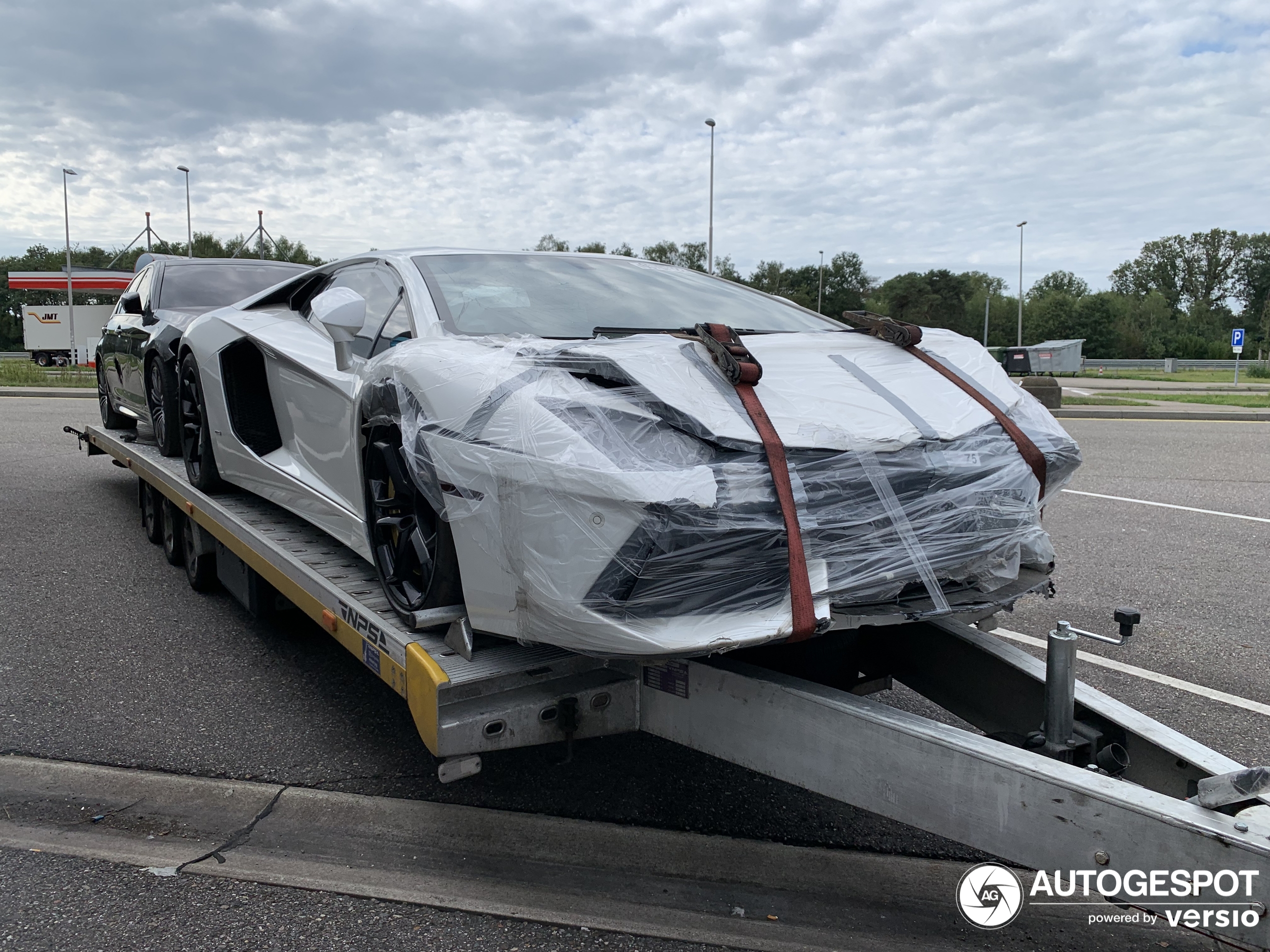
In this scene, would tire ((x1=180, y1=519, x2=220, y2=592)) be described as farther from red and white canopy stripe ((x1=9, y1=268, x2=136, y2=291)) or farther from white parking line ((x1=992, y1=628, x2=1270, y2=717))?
red and white canopy stripe ((x1=9, y1=268, x2=136, y2=291))

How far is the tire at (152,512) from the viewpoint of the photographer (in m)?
6.20

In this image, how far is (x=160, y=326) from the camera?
589 cm

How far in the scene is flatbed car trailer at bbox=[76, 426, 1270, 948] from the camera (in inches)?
72.1

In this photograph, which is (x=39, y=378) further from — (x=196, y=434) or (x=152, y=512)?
(x=196, y=434)

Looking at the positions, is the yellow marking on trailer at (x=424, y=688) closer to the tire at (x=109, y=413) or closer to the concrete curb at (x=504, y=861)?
the concrete curb at (x=504, y=861)

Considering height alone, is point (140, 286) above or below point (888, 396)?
above

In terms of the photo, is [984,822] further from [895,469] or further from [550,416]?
[550,416]

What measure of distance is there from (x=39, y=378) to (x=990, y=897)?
85.2 feet

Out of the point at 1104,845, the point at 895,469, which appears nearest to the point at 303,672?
the point at 895,469

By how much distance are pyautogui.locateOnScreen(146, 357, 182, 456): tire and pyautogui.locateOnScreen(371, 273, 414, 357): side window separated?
2.71 meters

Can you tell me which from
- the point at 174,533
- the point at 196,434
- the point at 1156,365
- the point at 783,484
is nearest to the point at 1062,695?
the point at 783,484

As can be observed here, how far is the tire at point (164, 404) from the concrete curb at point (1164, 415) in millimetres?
14196

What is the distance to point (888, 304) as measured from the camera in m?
81.8

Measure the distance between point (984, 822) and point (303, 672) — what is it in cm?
306
